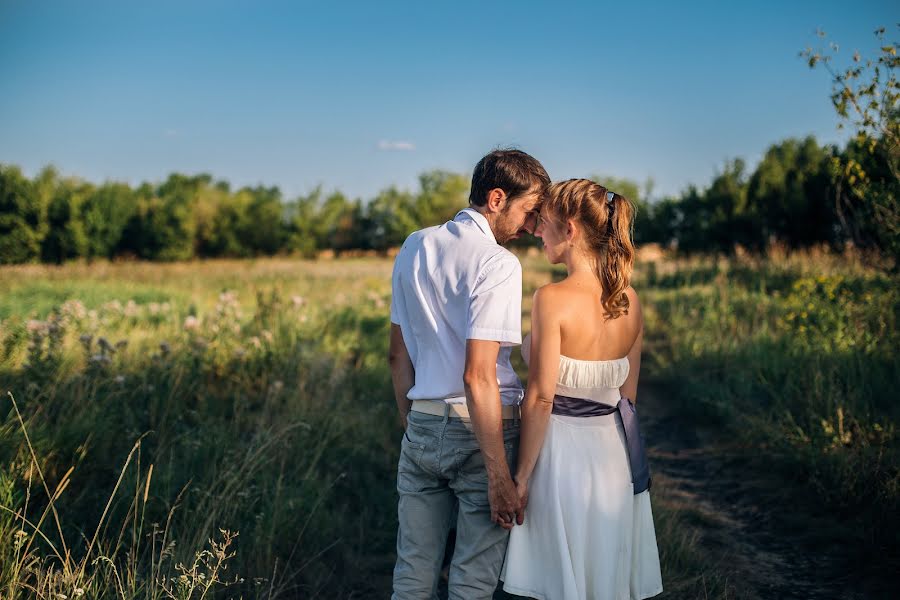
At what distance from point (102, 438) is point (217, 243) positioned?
5176 centimetres

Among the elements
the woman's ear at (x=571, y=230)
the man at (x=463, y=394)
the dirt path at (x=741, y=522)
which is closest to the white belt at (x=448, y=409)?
the man at (x=463, y=394)

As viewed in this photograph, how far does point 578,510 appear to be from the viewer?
8.56 ft

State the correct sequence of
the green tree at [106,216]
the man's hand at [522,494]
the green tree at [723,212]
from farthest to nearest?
the green tree at [106,216] → the green tree at [723,212] → the man's hand at [522,494]

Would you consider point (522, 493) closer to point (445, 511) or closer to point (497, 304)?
point (445, 511)

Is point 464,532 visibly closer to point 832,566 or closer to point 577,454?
point 577,454

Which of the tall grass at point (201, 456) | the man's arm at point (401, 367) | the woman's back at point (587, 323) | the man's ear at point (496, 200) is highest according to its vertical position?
the man's ear at point (496, 200)

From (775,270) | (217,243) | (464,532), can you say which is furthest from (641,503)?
(217,243)

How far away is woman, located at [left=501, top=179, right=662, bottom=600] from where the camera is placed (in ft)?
8.27

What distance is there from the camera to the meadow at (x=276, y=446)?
3.48m

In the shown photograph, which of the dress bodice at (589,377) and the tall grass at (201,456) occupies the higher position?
the dress bodice at (589,377)

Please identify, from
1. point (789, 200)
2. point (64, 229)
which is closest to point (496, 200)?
point (789, 200)

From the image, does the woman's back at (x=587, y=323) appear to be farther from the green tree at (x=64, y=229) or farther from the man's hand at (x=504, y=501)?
the green tree at (x=64, y=229)

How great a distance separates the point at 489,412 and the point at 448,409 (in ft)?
0.78

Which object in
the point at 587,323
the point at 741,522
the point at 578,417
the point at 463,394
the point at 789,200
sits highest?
the point at 789,200
